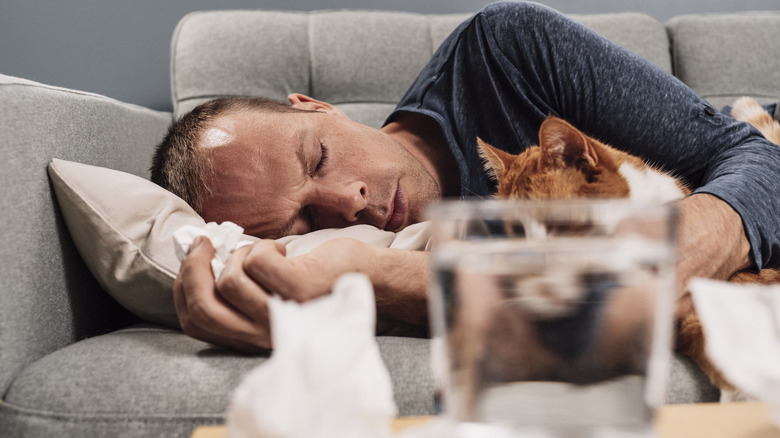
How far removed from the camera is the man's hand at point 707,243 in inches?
31.1

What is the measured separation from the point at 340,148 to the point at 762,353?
946mm

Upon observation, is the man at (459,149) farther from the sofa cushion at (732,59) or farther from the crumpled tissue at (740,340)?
the sofa cushion at (732,59)

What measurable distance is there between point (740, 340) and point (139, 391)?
2.11ft

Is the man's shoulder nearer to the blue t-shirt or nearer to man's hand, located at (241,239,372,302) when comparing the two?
the blue t-shirt

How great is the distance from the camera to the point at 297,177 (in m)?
1.16

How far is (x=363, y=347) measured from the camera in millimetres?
400

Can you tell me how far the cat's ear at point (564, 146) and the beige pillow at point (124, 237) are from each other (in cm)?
27

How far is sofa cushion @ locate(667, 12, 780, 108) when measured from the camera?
198 centimetres

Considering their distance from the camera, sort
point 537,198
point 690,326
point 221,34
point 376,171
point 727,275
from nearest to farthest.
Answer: point 690,326, point 727,275, point 537,198, point 376,171, point 221,34

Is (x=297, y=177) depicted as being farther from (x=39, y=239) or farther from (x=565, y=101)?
(x=565, y=101)

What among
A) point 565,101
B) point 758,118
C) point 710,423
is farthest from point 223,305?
point 758,118

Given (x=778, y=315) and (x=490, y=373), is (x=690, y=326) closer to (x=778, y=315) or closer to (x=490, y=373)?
(x=778, y=315)

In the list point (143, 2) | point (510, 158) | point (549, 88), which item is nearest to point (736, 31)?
point (549, 88)

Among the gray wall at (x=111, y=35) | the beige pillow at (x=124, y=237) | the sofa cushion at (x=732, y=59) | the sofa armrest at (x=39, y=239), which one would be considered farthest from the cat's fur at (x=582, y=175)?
the gray wall at (x=111, y=35)
